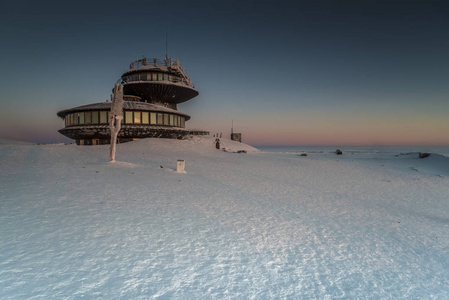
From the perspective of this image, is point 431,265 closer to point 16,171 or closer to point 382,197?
point 382,197

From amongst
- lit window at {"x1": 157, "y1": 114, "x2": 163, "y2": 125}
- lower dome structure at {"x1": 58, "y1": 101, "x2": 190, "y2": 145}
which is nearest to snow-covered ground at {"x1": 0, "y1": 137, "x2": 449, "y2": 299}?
lower dome structure at {"x1": 58, "y1": 101, "x2": 190, "y2": 145}

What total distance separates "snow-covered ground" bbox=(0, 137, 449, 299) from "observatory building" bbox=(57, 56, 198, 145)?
67.4ft

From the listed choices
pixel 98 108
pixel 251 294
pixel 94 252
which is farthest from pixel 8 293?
pixel 98 108

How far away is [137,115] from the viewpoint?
30.5 metres

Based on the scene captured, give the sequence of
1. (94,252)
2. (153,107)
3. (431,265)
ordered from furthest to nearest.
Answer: (153,107), (431,265), (94,252)

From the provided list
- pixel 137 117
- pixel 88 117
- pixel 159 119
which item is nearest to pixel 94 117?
pixel 88 117

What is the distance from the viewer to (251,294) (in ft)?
11.6

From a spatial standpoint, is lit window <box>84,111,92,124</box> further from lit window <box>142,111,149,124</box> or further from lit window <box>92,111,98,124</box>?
lit window <box>142,111,149,124</box>

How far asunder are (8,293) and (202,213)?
4476 millimetres

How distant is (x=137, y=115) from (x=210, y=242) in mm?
28710

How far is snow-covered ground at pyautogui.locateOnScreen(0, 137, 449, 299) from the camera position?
3.63m

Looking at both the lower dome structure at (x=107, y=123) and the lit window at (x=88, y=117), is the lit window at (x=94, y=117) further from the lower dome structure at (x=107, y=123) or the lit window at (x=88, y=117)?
the lit window at (x=88, y=117)

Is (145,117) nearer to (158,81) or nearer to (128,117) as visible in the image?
(128,117)

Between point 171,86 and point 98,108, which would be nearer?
point 98,108
